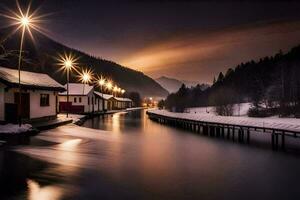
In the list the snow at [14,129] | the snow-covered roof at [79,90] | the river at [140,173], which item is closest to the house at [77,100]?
the snow-covered roof at [79,90]

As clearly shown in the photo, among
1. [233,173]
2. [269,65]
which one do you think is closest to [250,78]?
[269,65]

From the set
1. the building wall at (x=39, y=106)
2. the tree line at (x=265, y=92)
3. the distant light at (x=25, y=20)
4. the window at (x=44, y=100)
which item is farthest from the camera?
the tree line at (x=265, y=92)

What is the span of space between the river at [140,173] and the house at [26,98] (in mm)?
8416

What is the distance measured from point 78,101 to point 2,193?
5637 cm

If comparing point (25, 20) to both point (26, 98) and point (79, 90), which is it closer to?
point (26, 98)

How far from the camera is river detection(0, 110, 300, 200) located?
33.7 feet

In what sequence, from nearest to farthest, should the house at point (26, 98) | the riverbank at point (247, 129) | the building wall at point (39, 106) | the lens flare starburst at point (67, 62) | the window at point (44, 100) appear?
the riverbank at point (247, 129), the house at point (26, 98), the building wall at point (39, 106), the window at point (44, 100), the lens flare starburst at point (67, 62)

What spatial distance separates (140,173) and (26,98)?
20.8 meters

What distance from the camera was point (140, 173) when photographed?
43.3 ft

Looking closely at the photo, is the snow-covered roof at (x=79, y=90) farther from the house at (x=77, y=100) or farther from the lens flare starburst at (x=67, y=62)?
the lens flare starburst at (x=67, y=62)

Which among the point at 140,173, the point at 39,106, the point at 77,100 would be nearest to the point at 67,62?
the point at 39,106

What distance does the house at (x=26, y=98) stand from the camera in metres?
26.8

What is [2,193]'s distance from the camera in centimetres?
948

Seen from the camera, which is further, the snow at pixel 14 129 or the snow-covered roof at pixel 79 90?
the snow-covered roof at pixel 79 90
